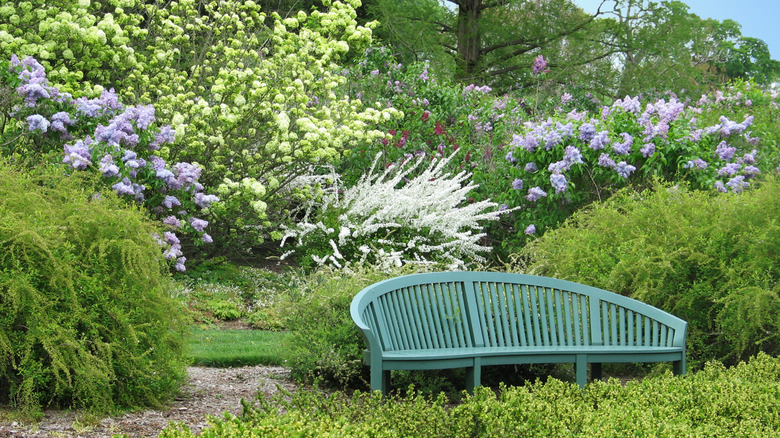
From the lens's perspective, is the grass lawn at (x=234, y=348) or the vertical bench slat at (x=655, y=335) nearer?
the vertical bench slat at (x=655, y=335)

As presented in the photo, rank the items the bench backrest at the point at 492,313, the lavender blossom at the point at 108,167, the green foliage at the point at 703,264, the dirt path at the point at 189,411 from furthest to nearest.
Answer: the lavender blossom at the point at 108,167, the green foliage at the point at 703,264, the bench backrest at the point at 492,313, the dirt path at the point at 189,411

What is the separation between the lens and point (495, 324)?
5105mm

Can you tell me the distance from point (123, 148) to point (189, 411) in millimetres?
3296

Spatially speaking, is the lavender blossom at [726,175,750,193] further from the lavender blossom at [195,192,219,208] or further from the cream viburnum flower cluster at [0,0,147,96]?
the cream viburnum flower cluster at [0,0,147,96]

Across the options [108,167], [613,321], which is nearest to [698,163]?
[613,321]

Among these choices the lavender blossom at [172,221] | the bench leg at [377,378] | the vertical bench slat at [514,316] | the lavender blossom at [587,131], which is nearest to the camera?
the bench leg at [377,378]

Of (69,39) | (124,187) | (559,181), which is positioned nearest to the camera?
(124,187)

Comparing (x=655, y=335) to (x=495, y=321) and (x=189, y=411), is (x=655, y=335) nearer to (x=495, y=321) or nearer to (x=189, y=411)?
(x=495, y=321)

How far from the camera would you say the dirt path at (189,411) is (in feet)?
11.7

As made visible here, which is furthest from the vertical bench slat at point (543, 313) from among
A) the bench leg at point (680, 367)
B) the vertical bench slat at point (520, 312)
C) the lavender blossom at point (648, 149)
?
the lavender blossom at point (648, 149)

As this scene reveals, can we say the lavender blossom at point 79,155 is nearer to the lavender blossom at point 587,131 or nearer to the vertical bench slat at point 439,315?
the vertical bench slat at point 439,315

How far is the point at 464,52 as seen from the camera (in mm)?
17031

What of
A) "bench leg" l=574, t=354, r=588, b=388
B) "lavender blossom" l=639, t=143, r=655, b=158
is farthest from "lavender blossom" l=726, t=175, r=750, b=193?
"bench leg" l=574, t=354, r=588, b=388

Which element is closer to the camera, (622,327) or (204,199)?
(622,327)
